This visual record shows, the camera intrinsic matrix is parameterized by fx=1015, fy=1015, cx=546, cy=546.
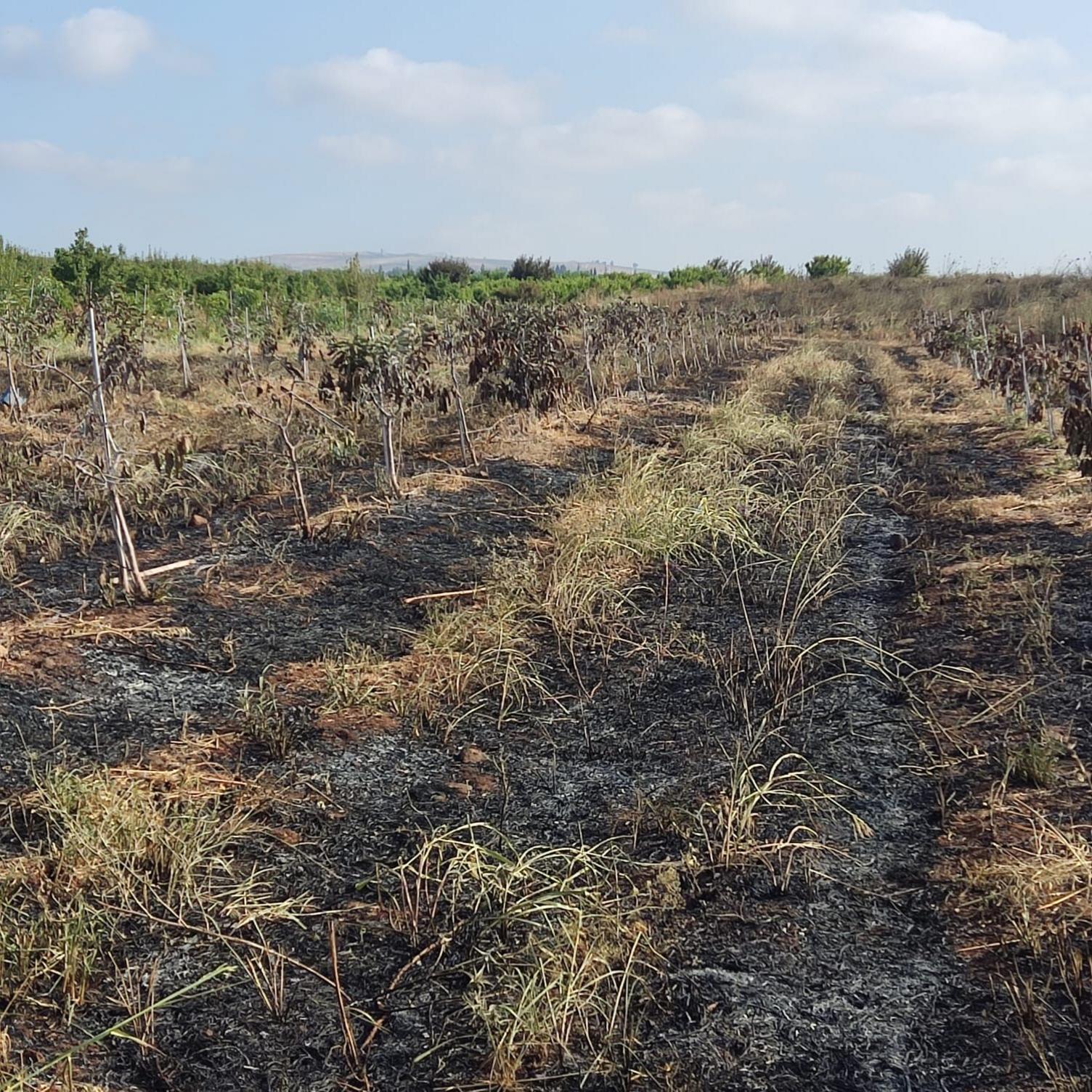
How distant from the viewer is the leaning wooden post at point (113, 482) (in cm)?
421

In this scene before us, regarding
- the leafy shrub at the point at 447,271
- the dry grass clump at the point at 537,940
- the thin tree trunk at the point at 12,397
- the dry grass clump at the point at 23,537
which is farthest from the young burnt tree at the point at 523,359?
the leafy shrub at the point at 447,271

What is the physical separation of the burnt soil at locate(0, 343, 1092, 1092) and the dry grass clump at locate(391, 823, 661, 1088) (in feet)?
0.18

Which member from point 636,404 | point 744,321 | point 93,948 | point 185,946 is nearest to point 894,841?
point 185,946

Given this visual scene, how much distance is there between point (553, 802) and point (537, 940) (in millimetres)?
715

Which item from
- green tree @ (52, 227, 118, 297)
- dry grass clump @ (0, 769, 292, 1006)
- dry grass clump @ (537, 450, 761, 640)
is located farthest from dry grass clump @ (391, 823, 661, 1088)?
green tree @ (52, 227, 118, 297)

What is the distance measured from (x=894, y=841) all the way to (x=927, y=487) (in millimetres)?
4595

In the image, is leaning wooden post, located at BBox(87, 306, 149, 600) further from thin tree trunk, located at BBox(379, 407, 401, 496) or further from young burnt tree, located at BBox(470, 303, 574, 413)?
young burnt tree, located at BBox(470, 303, 574, 413)

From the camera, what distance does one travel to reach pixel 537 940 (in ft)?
7.50

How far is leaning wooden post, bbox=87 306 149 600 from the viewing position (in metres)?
4.21

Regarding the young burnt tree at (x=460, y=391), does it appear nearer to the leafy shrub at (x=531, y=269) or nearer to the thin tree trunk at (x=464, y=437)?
the thin tree trunk at (x=464, y=437)

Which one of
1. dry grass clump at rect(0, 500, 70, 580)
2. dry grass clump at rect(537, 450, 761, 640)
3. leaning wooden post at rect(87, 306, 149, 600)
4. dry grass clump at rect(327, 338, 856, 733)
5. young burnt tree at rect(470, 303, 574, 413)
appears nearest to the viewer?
dry grass clump at rect(327, 338, 856, 733)

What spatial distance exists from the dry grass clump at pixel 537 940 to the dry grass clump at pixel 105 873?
401mm

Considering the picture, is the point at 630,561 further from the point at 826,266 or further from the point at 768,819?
the point at 826,266

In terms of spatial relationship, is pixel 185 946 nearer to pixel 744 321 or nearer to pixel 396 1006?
pixel 396 1006
